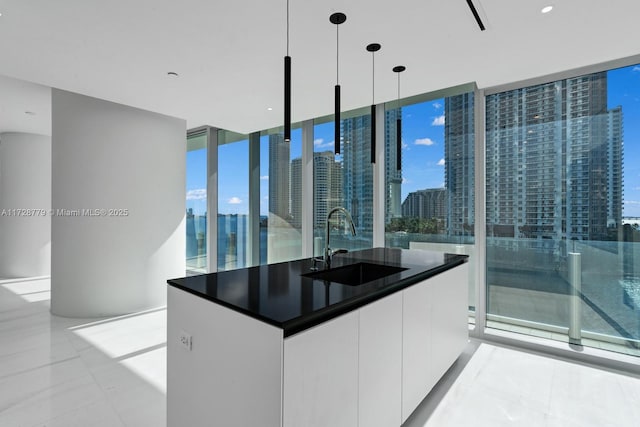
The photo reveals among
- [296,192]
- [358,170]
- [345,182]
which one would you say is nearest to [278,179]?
[296,192]

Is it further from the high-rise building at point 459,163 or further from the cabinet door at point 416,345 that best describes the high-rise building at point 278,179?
the cabinet door at point 416,345

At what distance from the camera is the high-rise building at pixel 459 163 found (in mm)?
3482

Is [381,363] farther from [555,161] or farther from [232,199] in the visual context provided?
[232,199]

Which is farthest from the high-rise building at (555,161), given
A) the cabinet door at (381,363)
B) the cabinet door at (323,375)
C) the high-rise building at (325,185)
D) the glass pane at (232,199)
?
the glass pane at (232,199)

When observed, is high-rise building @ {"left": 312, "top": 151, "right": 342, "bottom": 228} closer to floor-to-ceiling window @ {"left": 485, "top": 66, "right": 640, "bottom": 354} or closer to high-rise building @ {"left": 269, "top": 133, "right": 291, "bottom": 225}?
high-rise building @ {"left": 269, "top": 133, "right": 291, "bottom": 225}

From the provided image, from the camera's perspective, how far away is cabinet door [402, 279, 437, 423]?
1.83 m

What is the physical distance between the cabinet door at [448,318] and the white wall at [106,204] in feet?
12.0

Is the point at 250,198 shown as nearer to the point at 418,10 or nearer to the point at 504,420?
the point at 418,10

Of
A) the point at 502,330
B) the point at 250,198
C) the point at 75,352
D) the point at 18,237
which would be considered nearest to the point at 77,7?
the point at 75,352

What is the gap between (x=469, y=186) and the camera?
11.4 feet

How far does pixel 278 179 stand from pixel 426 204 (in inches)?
93.7

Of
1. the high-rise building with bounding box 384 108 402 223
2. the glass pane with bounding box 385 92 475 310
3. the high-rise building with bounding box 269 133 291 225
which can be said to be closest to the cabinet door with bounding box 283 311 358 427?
the glass pane with bounding box 385 92 475 310

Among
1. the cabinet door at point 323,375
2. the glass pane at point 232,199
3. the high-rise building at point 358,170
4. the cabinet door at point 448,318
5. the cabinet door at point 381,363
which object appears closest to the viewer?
the cabinet door at point 323,375

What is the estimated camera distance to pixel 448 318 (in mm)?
2443
